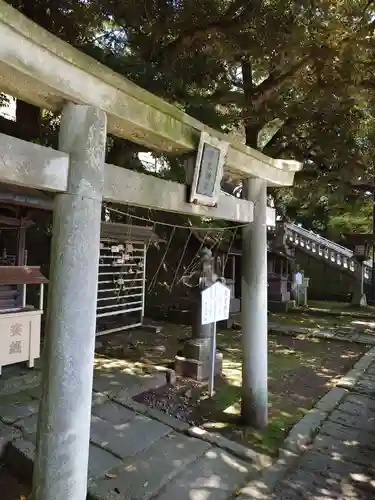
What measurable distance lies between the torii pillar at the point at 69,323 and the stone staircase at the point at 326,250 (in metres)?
16.6

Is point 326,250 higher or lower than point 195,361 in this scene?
higher

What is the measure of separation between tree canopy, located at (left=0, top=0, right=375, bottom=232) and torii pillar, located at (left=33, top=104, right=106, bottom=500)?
344 cm

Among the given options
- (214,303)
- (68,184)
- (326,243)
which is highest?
(326,243)

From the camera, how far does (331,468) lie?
13.3ft

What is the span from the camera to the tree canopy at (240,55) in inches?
245

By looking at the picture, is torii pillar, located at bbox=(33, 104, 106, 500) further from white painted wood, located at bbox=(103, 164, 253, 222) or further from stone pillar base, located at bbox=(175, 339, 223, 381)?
stone pillar base, located at bbox=(175, 339, 223, 381)

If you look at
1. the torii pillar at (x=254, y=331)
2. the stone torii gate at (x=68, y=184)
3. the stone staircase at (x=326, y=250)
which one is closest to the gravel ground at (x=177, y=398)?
the torii pillar at (x=254, y=331)

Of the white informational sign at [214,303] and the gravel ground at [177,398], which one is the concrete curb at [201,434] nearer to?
the gravel ground at [177,398]

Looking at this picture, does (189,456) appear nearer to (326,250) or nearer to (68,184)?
(68,184)

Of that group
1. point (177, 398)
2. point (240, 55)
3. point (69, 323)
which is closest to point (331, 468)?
point (177, 398)

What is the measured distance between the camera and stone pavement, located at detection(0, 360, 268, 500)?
11.4 feet

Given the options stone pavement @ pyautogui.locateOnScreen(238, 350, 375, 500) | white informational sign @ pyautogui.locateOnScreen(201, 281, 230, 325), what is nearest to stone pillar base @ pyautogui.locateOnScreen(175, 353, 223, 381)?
white informational sign @ pyautogui.locateOnScreen(201, 281, 230, 325)

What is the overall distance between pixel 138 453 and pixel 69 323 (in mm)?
2037

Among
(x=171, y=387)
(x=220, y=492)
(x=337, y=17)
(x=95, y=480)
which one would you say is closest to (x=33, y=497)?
(x=95, y=480)
